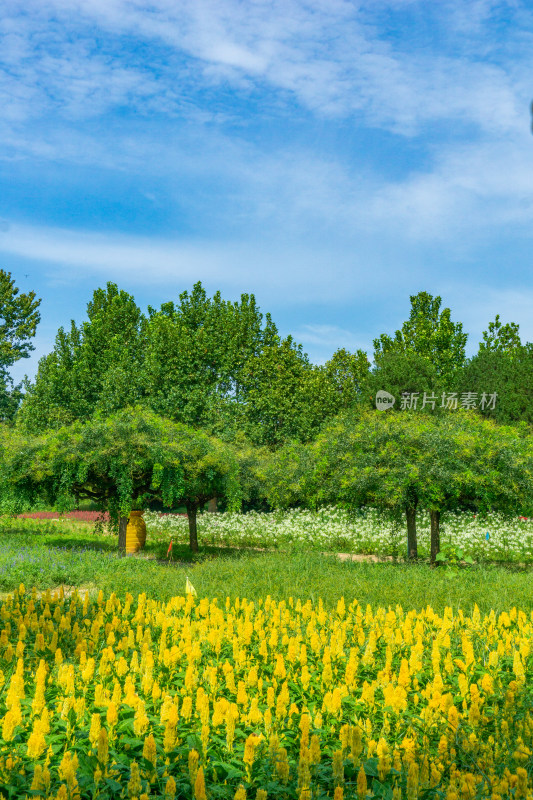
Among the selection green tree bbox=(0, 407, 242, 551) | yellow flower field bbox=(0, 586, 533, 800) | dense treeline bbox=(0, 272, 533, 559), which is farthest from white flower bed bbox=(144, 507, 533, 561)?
yellow flower field bbox=(0, 586, 533, 800)

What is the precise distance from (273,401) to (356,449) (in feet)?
55.7

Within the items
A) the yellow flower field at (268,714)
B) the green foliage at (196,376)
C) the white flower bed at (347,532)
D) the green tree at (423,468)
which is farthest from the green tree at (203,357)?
the yellow flower field at (268,714)

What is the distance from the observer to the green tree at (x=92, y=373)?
1170 inches

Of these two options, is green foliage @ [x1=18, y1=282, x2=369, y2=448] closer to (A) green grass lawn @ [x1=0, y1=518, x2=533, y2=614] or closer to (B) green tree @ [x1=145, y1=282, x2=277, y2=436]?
(B) green tree @ [x1=145, y1=282, x2=277, y2=436]

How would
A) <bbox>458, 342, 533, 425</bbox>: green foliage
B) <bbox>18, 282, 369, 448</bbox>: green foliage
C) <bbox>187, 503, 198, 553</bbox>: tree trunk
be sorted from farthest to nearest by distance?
1. <bbox>18, 282, 369, 448</bbox>: green foliage
2. <bbox>458, 342, 533, 425</bbox>: green foliage
3. <bbox>187, 503, 198, 553</bbox>: tree trunk

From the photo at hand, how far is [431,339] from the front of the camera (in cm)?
3484

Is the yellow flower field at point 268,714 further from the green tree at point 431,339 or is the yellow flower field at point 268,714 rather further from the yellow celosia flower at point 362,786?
the green tree at point 431,339

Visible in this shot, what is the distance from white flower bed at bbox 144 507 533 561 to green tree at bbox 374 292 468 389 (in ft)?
40.7

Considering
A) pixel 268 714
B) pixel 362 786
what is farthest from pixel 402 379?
pixel 362 786

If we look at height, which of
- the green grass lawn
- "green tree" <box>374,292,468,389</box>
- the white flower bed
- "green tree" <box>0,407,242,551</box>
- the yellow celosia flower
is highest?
"green tree" <box>374,292,468,389</box>

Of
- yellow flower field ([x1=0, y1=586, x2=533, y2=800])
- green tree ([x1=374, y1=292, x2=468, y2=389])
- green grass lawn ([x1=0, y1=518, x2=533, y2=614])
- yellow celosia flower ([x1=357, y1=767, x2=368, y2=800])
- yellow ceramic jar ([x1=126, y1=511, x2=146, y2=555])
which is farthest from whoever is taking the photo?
green tree ([x1=374, y1=292, x2=468, y2=389])

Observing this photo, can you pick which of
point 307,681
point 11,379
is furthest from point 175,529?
point 11,379

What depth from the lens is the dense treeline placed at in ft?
41.8

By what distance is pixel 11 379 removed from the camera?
148ft
